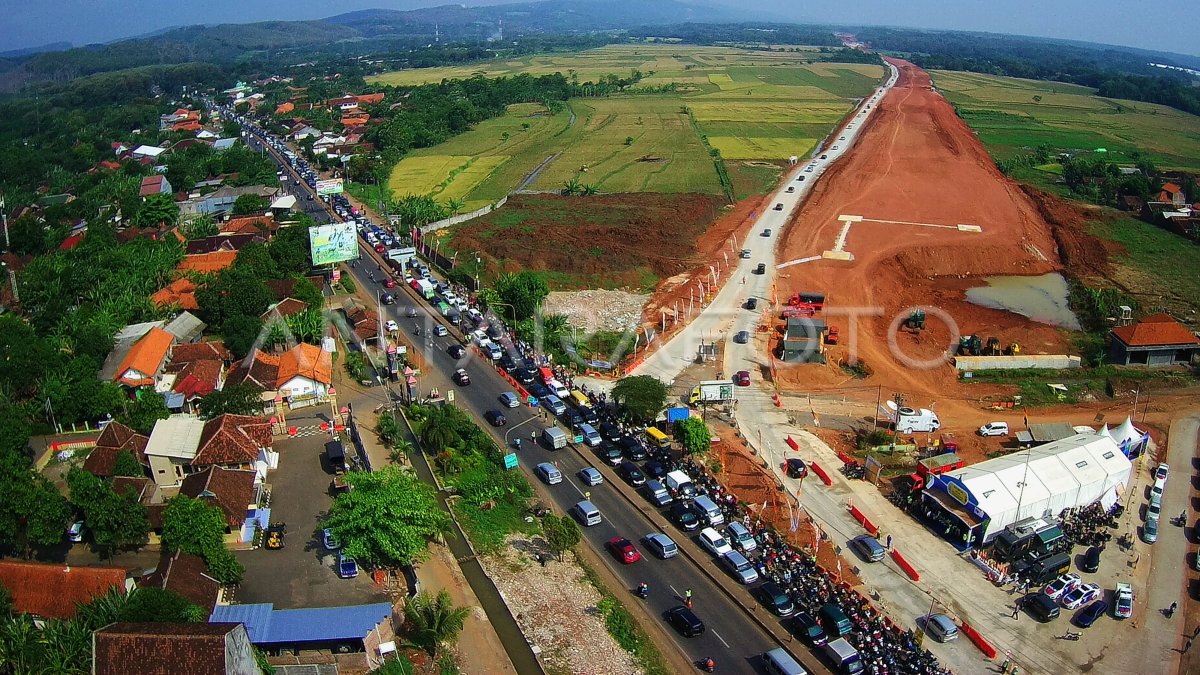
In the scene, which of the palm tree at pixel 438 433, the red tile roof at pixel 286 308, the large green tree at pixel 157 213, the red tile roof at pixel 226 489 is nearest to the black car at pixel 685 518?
the palm tree at pixel 438 433

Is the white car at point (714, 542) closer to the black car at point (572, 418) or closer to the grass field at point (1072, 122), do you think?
the black car at point (572, 418)

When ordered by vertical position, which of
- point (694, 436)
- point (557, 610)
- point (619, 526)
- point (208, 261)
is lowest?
point (557, 610)

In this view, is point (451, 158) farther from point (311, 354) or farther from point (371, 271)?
point (311, 354)

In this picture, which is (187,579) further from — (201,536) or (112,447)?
(112,447)

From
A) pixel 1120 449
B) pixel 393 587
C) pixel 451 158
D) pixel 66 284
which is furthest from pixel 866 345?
pixel 451 158

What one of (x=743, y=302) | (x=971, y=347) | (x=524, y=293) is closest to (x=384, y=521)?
(x=524, y=293)

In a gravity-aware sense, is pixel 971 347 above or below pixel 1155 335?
below
